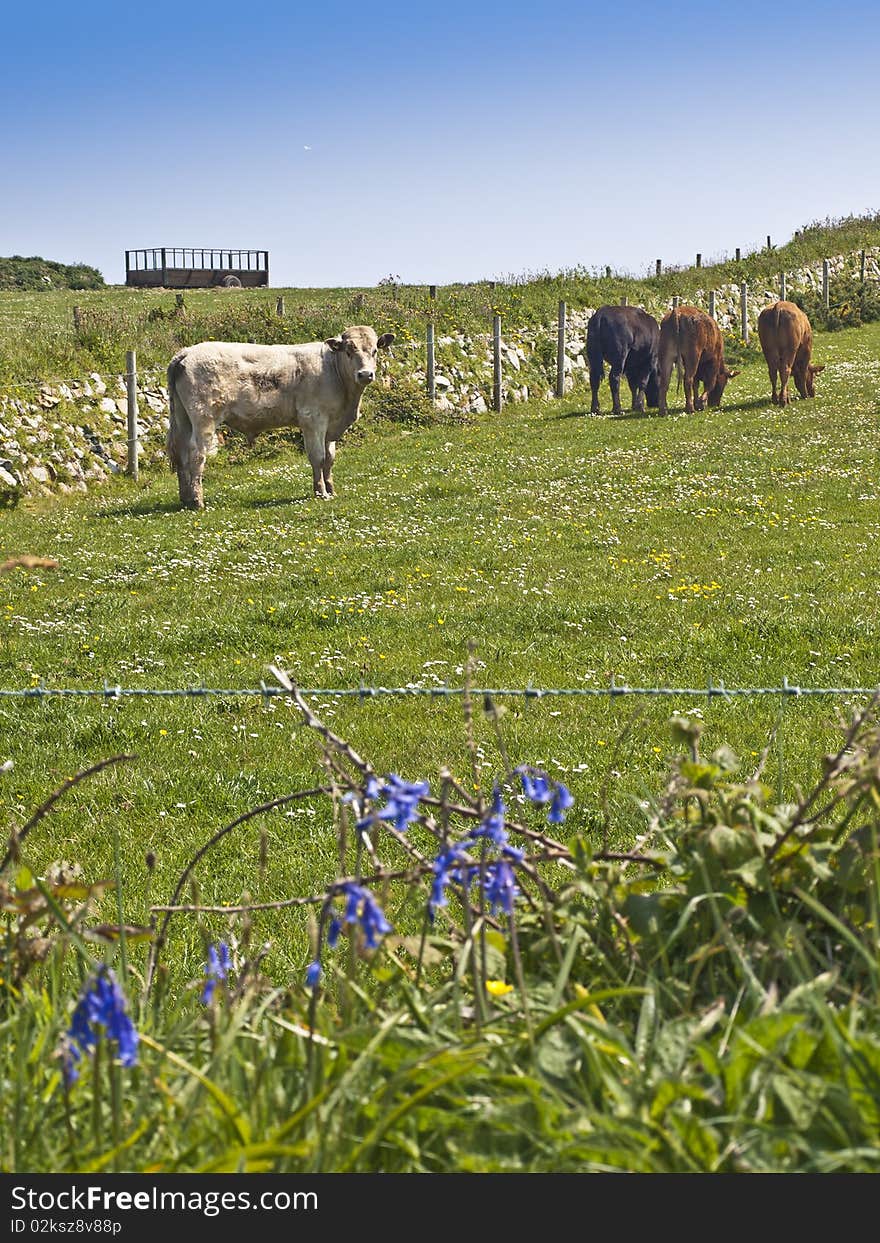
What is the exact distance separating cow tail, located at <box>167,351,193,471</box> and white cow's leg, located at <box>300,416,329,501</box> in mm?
1809

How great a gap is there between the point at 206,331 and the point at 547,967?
1097 inches

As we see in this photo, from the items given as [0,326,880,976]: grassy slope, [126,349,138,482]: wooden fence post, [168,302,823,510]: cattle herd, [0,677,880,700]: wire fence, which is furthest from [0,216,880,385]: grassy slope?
[0,677,880,700]: wire fence

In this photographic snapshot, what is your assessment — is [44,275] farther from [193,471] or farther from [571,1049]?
[571,1049]

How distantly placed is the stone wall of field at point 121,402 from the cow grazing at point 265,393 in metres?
3.17

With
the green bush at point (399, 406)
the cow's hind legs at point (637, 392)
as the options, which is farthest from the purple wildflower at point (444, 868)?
the cow's hind legs at point (637, 392)

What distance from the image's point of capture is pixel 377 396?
27.8 m

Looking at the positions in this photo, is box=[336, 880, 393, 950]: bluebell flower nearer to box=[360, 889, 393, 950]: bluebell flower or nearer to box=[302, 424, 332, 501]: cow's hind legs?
box=[360, 889, 393, 950]: bluebell flower

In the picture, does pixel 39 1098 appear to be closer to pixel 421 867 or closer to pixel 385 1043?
pixel 385 1043

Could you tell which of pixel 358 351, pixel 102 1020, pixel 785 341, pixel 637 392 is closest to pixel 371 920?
pixel 102 1020

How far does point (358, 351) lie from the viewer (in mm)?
19141

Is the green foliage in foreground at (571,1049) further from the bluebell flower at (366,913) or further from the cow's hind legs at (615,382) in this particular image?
the cow's hind legs at (615,382)

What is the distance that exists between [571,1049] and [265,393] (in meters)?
18.0

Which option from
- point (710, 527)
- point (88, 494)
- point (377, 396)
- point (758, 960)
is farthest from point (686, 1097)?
point (377, 396)

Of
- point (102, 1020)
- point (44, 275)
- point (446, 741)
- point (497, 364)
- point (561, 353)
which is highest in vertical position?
point (44, 275)
